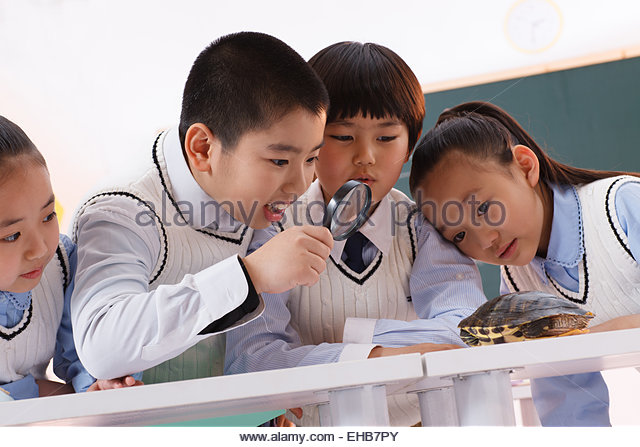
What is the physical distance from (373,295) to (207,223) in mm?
328

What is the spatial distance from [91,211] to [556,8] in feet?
6.49

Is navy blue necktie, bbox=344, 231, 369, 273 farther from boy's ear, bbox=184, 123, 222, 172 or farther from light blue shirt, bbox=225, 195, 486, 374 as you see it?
boy's ear, bbox=184, 123, 222, 172

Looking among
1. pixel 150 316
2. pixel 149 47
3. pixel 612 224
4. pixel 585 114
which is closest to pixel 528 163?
pixel 612 224

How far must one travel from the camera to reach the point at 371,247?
117cm

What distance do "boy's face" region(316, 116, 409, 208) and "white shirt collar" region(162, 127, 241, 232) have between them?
0.22m

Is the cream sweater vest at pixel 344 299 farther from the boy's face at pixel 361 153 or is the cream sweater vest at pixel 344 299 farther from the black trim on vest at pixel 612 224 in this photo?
the black trim on vest at pixel 612 224

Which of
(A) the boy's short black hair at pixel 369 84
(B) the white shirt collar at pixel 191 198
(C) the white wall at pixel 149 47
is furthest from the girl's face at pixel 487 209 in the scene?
(C) the white wall at pixel 149 47

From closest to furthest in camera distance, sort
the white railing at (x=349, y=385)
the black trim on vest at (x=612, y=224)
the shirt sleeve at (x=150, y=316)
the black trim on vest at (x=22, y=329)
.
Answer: the white railing at (x=349, y=385) → the shirt sleeve at (x=150, y=316) → the black trim on vest at (x=22, y=329) → the black trim on vest at (x=612, y=224)

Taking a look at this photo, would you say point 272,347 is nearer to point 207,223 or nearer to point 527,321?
point 207,223

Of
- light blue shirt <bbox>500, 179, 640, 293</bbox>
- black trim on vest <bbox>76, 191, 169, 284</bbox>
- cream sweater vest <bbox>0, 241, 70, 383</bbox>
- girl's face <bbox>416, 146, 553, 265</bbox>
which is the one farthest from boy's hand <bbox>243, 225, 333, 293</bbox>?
light blue shirt <bbox>500, 179, 640, 293</bbox>

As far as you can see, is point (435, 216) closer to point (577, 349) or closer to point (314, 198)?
point (314, 198)

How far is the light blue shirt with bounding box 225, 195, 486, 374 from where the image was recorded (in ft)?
3.06

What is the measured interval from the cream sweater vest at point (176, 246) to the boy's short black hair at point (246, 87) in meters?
0.11

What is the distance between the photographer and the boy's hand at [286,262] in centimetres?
78
